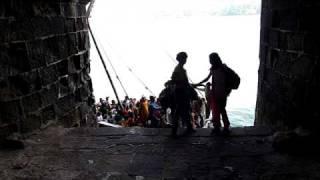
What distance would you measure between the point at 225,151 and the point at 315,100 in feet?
4.14

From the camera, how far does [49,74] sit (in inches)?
250

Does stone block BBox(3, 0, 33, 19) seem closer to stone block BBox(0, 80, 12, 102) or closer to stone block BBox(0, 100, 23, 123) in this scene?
stone block BBox(0, 80, 12, 102)

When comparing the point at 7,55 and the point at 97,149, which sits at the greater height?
the point at 7,55

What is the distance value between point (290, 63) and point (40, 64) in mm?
3738

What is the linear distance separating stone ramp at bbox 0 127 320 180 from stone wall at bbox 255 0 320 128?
1.89 feet

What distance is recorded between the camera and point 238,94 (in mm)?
32656

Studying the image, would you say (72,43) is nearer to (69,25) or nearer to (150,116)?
(69,25)

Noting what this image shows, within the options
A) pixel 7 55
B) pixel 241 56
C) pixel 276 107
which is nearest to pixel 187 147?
pixel 276 107

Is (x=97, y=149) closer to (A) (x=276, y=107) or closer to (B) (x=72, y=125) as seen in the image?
(B) (x=72, y=125)

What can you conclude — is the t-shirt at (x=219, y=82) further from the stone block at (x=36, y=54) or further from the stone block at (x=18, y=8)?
the stone block at (x=18, y=8)

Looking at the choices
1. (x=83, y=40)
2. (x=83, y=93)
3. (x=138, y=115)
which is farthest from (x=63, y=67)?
(x=138, y=115)

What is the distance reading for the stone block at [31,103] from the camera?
5.63 meters

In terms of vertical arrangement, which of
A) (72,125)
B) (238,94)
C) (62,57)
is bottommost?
(238,94)

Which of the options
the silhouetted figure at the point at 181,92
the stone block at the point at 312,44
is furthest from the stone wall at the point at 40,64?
the stone block at the point at 312,44
